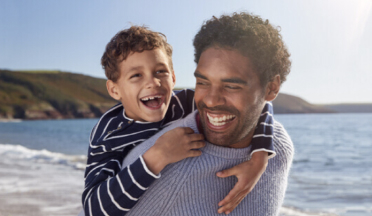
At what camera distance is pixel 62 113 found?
62.1 metres

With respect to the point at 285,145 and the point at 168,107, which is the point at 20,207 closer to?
the point at 168,107

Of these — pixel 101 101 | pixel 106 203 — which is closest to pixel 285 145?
pixel 106 203

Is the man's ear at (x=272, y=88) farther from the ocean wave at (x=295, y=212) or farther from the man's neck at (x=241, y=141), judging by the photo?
the ocean wave at (x=295, y=212)

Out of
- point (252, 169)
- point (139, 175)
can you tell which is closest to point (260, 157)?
point (252, 169)

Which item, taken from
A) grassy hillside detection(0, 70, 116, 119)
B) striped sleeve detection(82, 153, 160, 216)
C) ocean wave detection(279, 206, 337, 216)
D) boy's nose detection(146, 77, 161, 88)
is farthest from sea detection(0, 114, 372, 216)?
grassy hillside detection(0, 70, 116, 119)

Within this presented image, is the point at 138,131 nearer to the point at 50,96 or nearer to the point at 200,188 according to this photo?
the point at 200,188

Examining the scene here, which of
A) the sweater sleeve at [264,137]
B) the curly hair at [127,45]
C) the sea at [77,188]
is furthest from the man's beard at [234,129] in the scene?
the sea at [77,188]

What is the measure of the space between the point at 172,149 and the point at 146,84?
75 centimetres

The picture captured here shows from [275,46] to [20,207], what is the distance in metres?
5.81

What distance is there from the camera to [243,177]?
1966mm

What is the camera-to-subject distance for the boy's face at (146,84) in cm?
242

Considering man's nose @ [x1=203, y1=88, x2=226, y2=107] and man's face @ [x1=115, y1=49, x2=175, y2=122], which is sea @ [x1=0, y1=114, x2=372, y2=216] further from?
man's nose @ [x1=203, y1=88, x2=226, y2=107]

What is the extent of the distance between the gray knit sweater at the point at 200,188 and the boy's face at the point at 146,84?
379 millimetres

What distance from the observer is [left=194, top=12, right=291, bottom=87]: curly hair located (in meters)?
1.88
